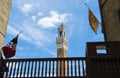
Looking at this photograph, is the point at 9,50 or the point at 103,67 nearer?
the point at 103,67

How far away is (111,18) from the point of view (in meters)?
18.3

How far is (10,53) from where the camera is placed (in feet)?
49.4

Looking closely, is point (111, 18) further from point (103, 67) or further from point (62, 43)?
point (62, 43)

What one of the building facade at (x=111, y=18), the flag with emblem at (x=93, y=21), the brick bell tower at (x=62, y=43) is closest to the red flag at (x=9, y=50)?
the flag with emblem at (x=93, y=21)

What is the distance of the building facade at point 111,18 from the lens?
16.9 m

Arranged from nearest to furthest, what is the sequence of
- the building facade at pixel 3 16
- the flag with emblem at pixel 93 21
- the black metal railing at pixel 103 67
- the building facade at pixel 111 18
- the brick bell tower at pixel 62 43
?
the black metal railing at pixel 103 67 → the building facade at pixel 3 16 → the building facade at pixel 111 18 → the flag with emblem at pixel 93 21 → the brick bell tower at pixel 62 43

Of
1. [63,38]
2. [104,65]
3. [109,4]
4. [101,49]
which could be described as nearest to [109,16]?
[109,4]

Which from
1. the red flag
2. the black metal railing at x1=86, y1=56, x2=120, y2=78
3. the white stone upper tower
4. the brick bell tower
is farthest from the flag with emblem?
the white stone upper tower

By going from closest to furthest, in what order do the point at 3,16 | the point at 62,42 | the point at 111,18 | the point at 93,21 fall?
the point at 3,16 < the point at 111,18 < the point at 93,21 < the point at 62,42

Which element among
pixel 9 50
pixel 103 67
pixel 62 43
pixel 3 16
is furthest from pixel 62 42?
pixel 103 67

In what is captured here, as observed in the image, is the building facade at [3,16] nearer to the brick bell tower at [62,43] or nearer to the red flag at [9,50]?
the red flag at [9,50]

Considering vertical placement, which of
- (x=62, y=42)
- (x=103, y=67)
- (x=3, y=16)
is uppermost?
(x=62, y=42)

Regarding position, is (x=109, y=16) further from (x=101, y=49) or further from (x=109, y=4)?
(x=101, y=49)

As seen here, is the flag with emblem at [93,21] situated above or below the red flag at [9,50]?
above
